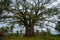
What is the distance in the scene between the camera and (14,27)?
1187 inches

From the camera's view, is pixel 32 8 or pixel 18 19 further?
pixel 18 19

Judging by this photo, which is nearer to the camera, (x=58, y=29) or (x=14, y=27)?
(x=14, y=27)

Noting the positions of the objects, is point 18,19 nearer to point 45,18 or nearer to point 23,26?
point 23,26

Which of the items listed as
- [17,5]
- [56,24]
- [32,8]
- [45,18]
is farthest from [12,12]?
[56,24]

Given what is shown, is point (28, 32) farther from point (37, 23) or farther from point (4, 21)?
point (4, 21)

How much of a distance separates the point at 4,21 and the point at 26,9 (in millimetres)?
3912

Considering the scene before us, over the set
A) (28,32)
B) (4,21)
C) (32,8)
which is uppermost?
(32,8)

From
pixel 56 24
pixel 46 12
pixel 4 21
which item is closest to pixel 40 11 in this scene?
pixel 46 12

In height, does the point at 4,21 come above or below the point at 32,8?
below

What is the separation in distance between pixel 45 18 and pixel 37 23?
1648 mm

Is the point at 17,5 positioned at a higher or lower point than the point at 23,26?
higher

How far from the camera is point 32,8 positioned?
99.5 feet

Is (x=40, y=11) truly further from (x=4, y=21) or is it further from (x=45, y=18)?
(x=4, y=21)

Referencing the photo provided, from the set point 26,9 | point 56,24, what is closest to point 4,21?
point 26,9
